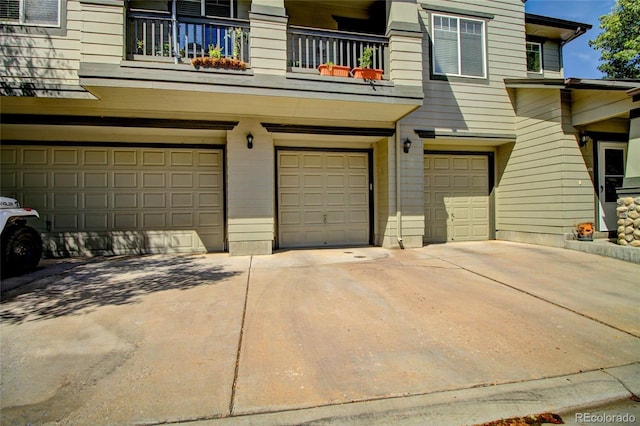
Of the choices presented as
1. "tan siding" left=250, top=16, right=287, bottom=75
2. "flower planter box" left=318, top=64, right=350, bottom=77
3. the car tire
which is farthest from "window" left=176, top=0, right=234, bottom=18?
the car tire

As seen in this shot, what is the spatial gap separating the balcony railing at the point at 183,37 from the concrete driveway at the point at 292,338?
4518 millimetres

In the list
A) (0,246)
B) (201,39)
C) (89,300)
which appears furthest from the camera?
(201,39)

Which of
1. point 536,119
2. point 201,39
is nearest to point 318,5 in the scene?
point 201,39

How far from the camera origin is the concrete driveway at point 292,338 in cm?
226

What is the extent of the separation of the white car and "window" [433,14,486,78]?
9.84 metres

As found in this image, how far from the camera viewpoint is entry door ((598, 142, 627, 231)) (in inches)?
308

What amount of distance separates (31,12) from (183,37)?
126 inches

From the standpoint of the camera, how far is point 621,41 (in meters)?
15.0

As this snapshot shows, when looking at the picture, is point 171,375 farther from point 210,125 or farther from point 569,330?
point 210,125

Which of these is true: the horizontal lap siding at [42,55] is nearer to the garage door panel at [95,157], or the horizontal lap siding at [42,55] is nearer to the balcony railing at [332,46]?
the garage door panel at [95,157]

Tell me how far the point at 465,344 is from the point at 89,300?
15.4 ft

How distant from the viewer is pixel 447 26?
28.5 feet

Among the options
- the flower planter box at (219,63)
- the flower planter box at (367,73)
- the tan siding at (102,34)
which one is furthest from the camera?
the flower planter box at (367,73)

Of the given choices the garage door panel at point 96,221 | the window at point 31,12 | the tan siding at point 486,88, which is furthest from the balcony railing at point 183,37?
the tan siding at point 486,88
